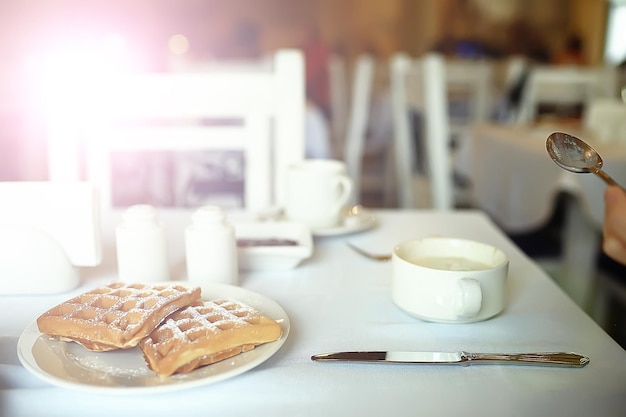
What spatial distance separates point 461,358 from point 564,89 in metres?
2.47

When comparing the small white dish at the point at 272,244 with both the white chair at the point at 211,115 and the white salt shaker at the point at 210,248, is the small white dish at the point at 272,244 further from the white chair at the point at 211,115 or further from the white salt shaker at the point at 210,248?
the white chair at the point at 211,115

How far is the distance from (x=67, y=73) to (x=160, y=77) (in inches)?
5.4

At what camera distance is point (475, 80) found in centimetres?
246

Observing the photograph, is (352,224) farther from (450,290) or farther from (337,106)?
Result: (337,106)

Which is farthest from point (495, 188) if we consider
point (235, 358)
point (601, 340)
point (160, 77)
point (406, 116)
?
point (235, 358)

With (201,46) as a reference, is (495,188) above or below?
below

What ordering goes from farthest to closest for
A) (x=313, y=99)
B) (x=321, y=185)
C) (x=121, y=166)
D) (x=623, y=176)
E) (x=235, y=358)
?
(x=313, y=99) < (x=121, y=166) < (x=623, y=176) < (x=321, y=185) < (x=235, y=358)

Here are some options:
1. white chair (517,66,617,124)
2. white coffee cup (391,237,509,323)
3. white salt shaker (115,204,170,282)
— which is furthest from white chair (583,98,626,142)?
white salt shaker (115,204,170,282)

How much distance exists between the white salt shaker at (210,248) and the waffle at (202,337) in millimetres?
102

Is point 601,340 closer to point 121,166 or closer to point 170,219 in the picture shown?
point 170,219

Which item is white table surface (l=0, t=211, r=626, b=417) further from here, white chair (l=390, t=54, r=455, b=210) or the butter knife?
white chair (l=390, t=54, r=455, b=210)

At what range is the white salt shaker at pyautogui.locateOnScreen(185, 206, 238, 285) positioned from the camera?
55cm

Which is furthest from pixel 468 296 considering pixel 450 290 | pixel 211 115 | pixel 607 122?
pixel 607 122

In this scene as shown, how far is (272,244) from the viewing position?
0.64 metres
